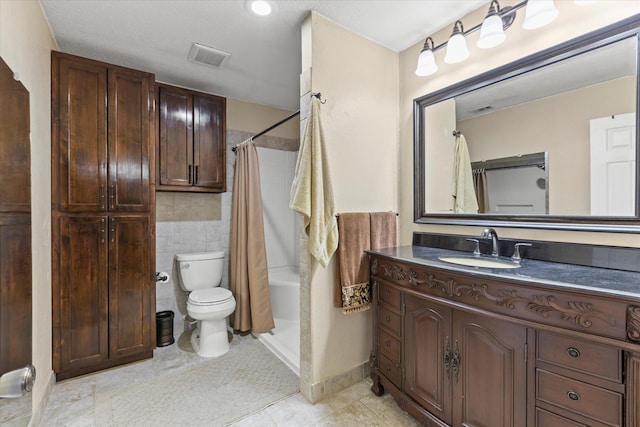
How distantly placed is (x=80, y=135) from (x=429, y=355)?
104 inches

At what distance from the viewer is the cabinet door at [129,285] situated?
2143 mm

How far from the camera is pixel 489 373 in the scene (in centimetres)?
123

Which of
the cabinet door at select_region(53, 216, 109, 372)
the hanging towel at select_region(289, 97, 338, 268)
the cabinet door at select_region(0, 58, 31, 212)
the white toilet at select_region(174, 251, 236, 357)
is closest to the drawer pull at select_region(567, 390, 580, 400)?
the hanging towel at select_region(289, 97, 338, 268)

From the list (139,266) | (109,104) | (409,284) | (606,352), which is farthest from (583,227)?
(109,104)

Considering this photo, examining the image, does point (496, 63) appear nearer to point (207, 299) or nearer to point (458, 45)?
point (458, 45)

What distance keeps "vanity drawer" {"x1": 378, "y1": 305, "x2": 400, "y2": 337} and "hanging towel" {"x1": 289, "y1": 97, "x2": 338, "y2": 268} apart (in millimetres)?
473

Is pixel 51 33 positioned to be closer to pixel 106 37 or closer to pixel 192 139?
pixel 106 37

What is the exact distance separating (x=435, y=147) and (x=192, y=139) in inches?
84.3

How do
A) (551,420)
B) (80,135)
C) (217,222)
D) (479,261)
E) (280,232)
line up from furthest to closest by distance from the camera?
(280,232), (217,222), (80,135), (479,261), (551,420)

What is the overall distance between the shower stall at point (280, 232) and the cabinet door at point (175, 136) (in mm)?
878

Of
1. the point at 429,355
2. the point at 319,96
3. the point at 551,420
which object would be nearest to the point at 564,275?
the point at 551,420

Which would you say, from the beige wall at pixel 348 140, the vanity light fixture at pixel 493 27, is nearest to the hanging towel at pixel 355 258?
the beige wall at pixel 348 140

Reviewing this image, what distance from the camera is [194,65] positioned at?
8.07 feet

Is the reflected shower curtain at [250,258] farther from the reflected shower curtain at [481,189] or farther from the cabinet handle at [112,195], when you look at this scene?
the reflected shower curtain at [481,189]
